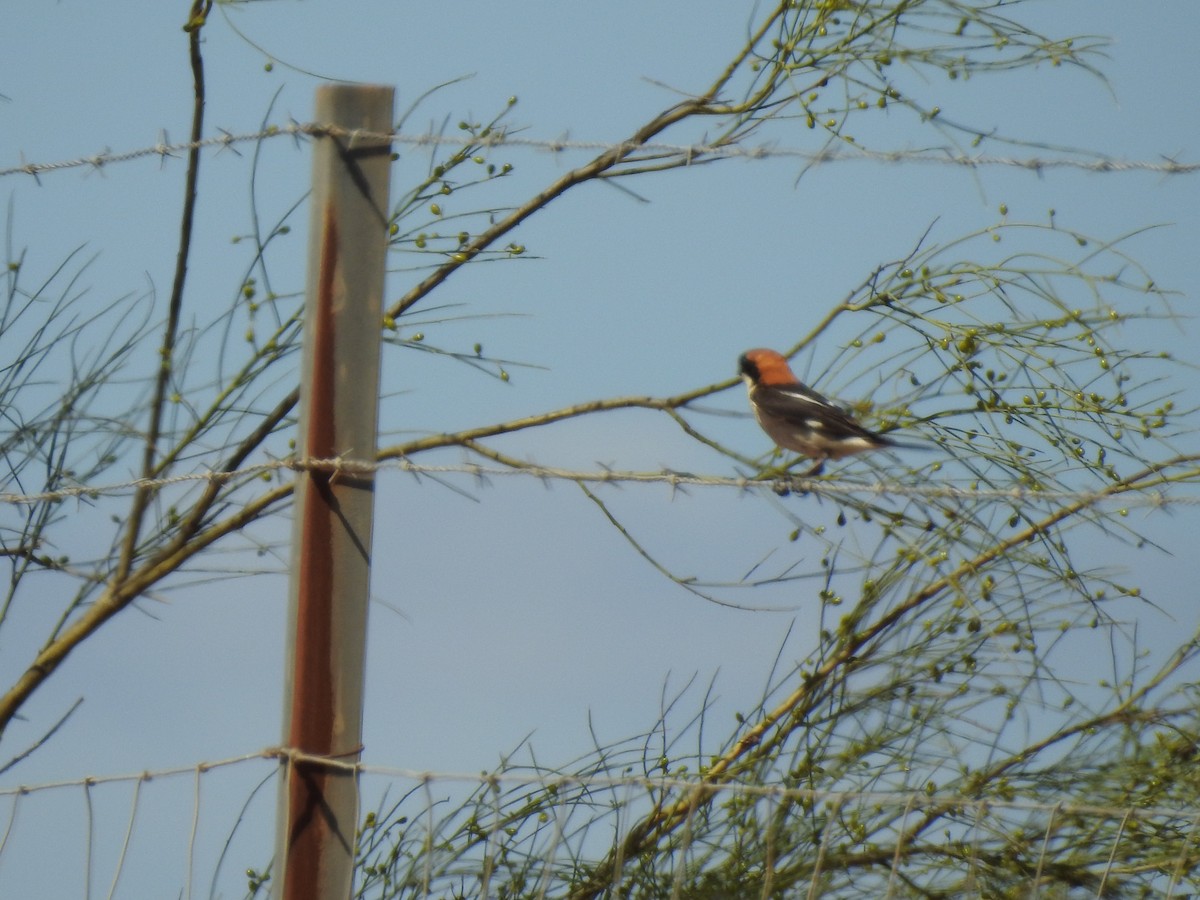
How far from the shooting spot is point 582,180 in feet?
13.2

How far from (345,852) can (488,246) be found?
2.09 m

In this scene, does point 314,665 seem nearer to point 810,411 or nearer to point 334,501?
point 334,501

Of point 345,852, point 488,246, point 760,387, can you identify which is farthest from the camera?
point 488,246

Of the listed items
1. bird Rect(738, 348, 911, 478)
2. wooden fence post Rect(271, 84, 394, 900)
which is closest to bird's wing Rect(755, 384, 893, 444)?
bird Rect(738, 348, 911, 478)

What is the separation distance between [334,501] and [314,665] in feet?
0.90

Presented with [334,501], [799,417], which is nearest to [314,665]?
[334,501]

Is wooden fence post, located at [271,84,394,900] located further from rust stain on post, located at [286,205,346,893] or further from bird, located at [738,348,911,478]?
bird, located at [738,348,911,478]

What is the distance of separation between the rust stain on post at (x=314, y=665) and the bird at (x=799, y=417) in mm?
1245

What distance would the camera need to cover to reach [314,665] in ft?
7.61

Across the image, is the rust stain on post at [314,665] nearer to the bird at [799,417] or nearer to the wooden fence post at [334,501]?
the wooden fence post at [334,501]

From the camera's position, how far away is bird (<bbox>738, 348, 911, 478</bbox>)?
3234 mm

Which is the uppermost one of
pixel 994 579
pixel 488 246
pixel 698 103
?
pixel 698 103

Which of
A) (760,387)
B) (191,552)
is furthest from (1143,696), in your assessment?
(191,552)

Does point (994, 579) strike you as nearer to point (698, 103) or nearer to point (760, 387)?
point (760, 387)
